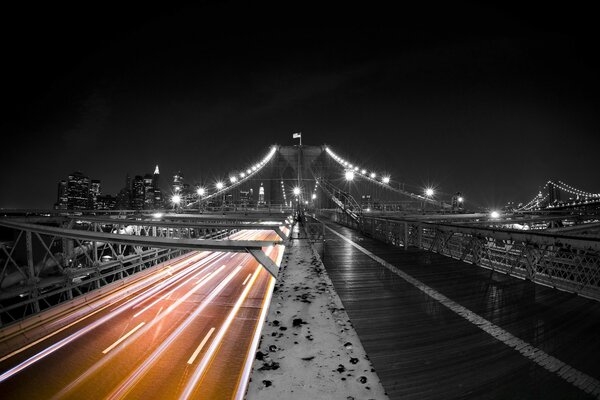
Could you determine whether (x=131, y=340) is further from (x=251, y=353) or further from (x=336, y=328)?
(x=336, y=328)

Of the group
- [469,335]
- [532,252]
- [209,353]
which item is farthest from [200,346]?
[532,252]

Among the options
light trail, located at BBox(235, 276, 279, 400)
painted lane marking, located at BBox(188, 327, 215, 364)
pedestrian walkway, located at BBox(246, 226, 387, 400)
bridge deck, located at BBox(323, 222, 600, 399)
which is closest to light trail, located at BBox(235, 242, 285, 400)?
light trail, located at BBox(235, 276, 279, 400)

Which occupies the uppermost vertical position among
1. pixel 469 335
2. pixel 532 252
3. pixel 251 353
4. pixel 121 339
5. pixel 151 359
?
pixel 532 252

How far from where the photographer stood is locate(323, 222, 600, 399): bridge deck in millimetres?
2381

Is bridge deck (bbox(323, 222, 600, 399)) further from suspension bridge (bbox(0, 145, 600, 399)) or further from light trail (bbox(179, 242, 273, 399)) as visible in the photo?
light trail (bbox(179, 242, 273, 399))

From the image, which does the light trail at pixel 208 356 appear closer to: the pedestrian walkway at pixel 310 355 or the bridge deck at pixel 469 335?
the pedestrian walkway at pixel 310 355

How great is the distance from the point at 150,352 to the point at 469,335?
5.22 meters

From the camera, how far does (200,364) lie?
3.90 meters

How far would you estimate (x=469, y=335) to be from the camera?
10.8ft

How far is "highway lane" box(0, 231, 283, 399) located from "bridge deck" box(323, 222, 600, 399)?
73.0 inches

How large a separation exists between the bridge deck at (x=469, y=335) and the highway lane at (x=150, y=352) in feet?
6.08

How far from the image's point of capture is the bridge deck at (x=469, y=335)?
2381mm

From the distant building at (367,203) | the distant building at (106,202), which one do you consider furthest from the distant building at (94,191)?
the distant building at (367,203)

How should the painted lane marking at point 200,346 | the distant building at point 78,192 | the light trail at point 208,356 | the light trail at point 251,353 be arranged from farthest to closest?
the distant building at point 78,192 → the painted lane marking at point 200,346 → the light trail at point 208,356 → the light trail at point 251,353
